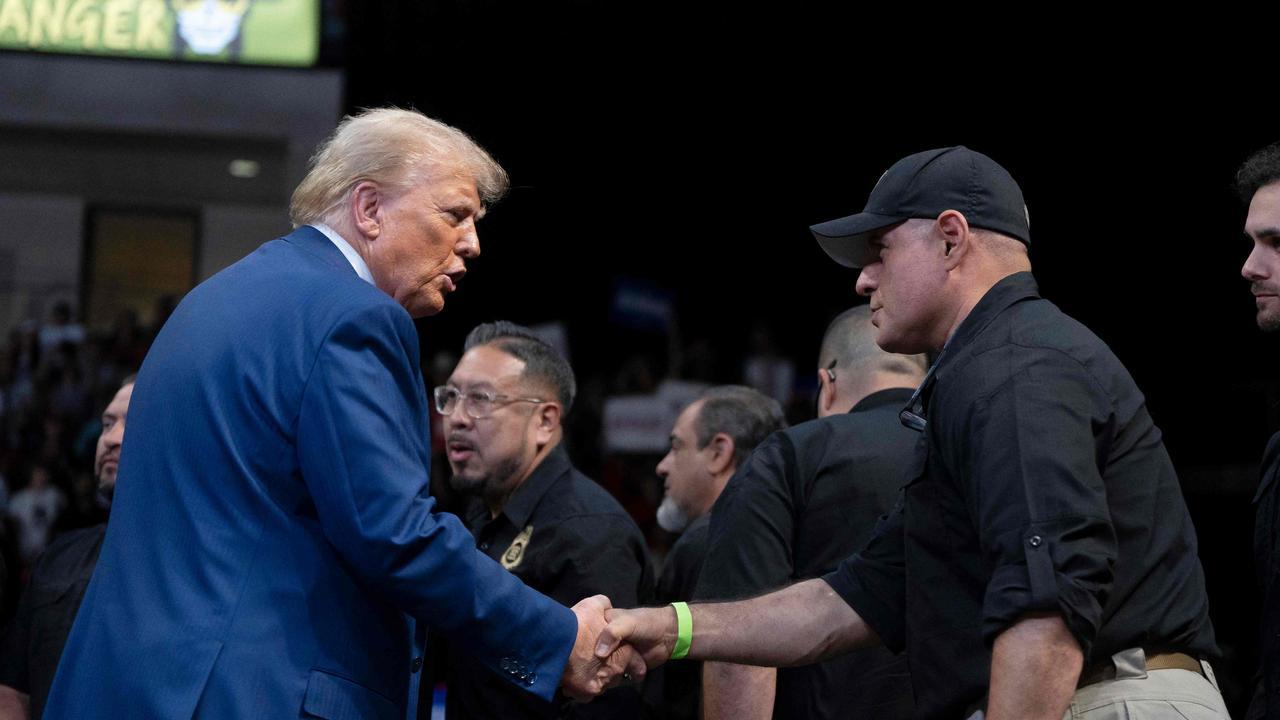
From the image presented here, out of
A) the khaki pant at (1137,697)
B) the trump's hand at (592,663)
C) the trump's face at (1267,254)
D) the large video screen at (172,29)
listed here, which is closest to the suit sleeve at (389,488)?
the trump's hand at (592,663)

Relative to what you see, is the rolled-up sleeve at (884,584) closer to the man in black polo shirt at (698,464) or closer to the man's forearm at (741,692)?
the man's forearm at (741,692)

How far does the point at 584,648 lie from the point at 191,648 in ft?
2.65

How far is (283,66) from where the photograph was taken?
1214 cm

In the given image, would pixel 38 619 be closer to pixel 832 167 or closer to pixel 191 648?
pixel 191 648

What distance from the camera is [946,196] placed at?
251cm

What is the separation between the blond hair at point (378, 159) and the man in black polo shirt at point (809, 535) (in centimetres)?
121

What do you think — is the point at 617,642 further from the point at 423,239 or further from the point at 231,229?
the point at 231,229

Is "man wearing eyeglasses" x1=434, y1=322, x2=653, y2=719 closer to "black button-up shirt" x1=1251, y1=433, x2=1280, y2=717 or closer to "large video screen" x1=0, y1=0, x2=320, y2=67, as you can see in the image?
"black button-up shirt" x1=1251, y1=433, x2=1280, y2=717

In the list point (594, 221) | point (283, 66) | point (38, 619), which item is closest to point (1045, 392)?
point (38, 619)

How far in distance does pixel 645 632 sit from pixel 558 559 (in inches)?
33.6

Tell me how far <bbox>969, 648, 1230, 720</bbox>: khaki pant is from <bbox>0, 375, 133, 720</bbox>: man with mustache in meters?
2.39

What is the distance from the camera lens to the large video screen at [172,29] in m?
12.0

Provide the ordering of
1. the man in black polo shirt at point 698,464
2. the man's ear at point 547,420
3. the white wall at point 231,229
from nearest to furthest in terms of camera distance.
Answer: the man's ear at point 547,420 < the man in black polo shirt at point 698,464 < the white wall at point 231,229

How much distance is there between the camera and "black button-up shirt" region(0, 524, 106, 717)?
11.7 feet
